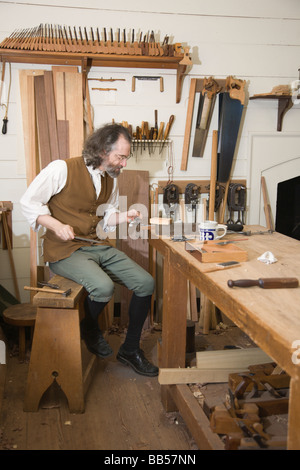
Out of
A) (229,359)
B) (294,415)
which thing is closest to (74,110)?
(229,359)

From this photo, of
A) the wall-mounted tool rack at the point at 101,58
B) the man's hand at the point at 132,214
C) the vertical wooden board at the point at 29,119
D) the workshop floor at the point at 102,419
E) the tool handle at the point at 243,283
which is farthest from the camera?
the vertical wooden board at the point at 29,119

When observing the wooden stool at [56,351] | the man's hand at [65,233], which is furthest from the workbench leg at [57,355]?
the man's hand at [65,233]

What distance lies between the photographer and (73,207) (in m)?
2.92

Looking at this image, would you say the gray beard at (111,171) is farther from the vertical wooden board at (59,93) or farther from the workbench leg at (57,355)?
the workbench leg at (57,355)

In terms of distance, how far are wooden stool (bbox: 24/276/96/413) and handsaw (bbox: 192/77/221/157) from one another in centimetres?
190

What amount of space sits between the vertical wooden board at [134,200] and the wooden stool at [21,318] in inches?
33.7

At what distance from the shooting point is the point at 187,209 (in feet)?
12.3

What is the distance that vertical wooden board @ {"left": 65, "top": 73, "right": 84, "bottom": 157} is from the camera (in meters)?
3.44

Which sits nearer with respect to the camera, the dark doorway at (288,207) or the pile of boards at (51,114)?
the pile of boards at (51,114)

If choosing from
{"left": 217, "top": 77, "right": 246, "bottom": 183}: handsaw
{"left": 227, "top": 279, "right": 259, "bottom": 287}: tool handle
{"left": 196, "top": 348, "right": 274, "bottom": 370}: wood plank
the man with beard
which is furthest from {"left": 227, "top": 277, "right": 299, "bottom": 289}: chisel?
{"left": 217, "top": 77, "right": 246, "bottom": 183}: handsaw

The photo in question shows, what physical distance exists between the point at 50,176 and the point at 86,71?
116 cm

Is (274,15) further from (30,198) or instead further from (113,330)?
Result: (113,330)

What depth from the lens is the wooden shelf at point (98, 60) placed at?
325 cm

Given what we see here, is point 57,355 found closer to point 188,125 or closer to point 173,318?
point 173,318
